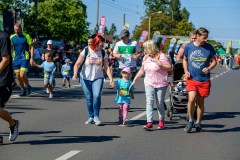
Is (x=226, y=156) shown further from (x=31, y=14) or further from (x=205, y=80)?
(x=31, y=14)

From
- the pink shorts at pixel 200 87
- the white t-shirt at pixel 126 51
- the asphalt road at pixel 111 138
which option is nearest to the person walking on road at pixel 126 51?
the white t-shirt at pixel 126 51

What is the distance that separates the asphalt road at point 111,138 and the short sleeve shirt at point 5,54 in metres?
0.94

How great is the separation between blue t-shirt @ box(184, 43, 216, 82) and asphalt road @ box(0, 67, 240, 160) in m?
0.99

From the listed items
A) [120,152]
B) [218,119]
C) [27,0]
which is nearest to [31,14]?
[27,0]

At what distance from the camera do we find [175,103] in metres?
10.9

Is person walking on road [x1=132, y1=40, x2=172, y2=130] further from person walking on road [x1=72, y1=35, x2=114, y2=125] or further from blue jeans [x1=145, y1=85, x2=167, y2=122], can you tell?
person walking on road [x1=72, y1=35, x2=114, y2=125]

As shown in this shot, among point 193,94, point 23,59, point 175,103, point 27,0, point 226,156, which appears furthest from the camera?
point 27,0

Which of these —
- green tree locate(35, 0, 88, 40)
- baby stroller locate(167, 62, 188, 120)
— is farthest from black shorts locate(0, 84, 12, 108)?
green tree locate(35, 0, 88, 40)

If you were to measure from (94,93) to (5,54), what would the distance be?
296 centimetres

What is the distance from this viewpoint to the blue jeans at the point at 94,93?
32.2 ft

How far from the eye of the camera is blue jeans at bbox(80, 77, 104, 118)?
9.81m

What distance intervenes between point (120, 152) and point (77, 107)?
5.98m

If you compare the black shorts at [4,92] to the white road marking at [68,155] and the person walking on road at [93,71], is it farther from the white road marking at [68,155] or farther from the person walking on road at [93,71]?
the person walking on road at [93,71]

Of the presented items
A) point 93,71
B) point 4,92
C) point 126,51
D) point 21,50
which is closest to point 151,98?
point 93,71
